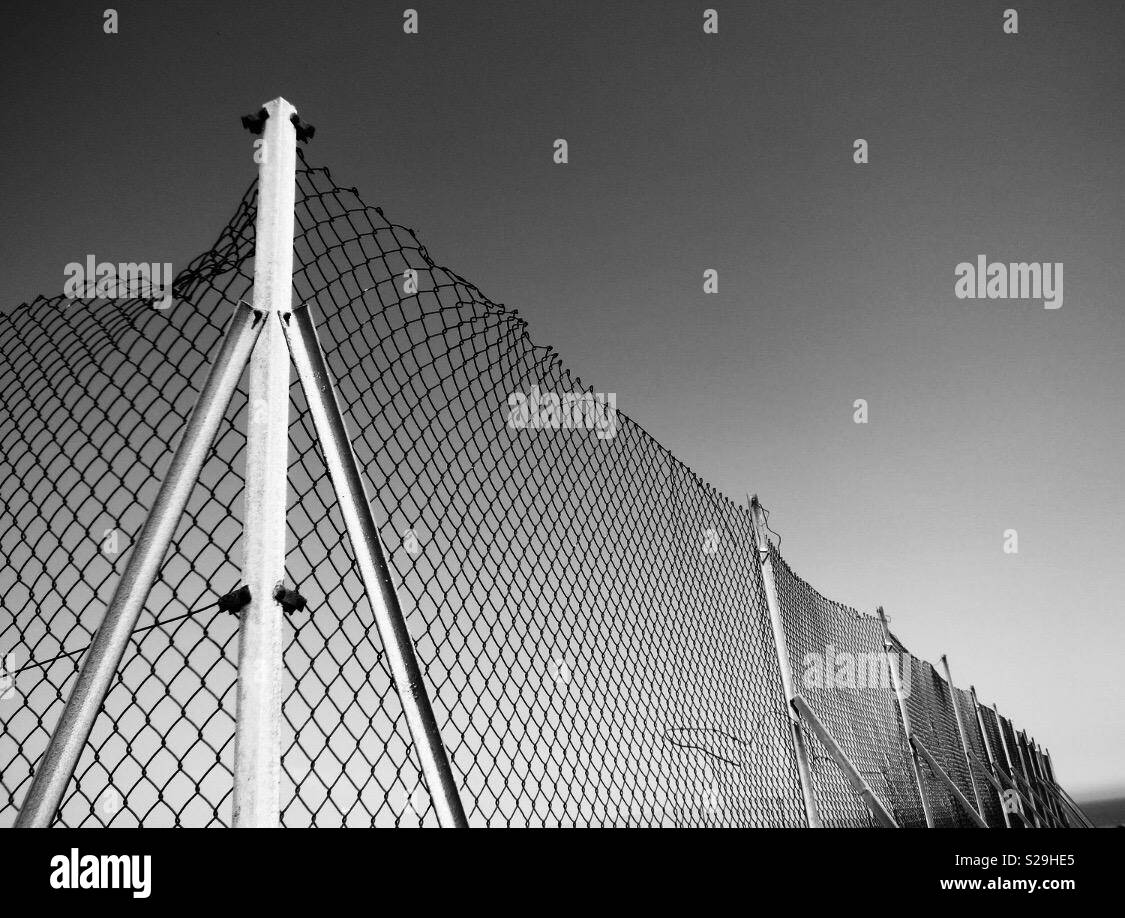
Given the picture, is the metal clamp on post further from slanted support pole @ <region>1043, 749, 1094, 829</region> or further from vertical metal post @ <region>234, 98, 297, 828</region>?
slanted support pole @ <region>1043, 749, 1094, 829</region>

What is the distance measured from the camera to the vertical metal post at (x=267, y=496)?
1.02 meters

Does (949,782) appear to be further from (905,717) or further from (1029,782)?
(1029,782)

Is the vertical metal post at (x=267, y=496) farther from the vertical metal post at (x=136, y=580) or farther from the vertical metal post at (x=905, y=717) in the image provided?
the vertical metal post at (x=905, y=717)

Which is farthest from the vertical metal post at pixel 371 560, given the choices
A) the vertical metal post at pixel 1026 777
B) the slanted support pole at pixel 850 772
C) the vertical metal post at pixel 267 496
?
the vertical metal post at pixel 1026 777

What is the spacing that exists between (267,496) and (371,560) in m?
0.23

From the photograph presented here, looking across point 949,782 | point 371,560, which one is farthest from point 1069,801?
point 371,560

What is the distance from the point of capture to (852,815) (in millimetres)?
3959

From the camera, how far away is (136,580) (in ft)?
3.69

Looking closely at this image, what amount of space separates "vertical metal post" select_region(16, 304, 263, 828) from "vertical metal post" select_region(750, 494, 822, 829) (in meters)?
2.92
